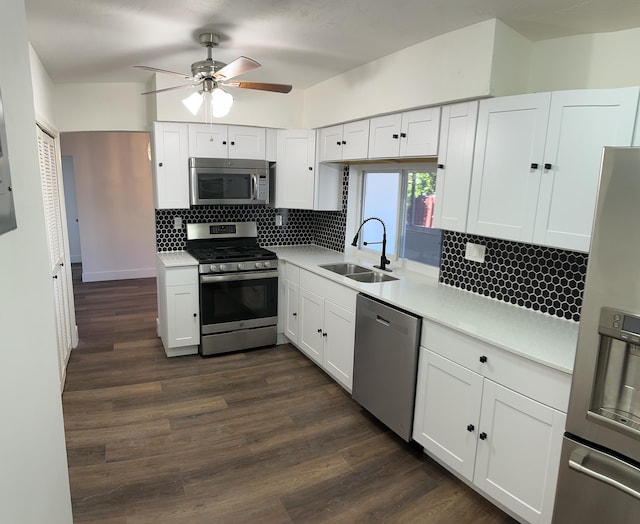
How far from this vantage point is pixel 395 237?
3773 millimetres

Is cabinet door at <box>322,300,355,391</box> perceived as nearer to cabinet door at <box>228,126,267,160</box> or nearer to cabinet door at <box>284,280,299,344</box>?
cabinet door at <box>284,280,299,344</box>

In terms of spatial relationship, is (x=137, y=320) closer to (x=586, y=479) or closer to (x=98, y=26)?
(x=98, y=26)

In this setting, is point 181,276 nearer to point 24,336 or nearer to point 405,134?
point 405,134

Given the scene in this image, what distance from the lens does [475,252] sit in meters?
2.88

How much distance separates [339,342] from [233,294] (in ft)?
3.94

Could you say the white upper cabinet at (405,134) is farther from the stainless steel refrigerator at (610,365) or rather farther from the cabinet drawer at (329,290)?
the stainless steel refrigerator at (610,365)

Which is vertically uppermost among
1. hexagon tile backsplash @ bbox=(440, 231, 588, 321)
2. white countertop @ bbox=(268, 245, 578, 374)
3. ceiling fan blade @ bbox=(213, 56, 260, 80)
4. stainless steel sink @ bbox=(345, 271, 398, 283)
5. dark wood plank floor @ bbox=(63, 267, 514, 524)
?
ceiling fan blade @ bbox=(213, 56, 260, 80)

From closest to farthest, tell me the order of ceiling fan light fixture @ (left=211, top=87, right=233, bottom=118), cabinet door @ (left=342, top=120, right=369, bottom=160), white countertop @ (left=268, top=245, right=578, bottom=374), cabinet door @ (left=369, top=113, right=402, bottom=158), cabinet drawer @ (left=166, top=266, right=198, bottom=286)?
white countertop @ (left=268, top=245, right=578, bottom=374) → ceiling fan light fixture @ (left=211, top=87, right=233, bottom=118) → cabinet door @ (left=369, top=113, right=402, bottom=158) → cabinet door @ (left=342, top=120, right=369, bottom=160) → cabinet drawer @ (left=166, top=266, right=198, bottom=286)

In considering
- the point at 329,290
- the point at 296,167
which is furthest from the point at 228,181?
the point at 329,290

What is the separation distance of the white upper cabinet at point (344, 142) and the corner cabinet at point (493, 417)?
66.9 inches

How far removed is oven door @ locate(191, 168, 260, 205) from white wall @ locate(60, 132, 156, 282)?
2.99 m

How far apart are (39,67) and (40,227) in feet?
8.37

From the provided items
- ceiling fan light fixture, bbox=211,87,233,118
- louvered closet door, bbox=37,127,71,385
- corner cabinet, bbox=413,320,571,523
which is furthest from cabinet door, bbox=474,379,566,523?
louvered closet door, bbox=37,127,71,385

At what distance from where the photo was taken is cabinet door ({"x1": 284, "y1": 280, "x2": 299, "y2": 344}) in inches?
157
